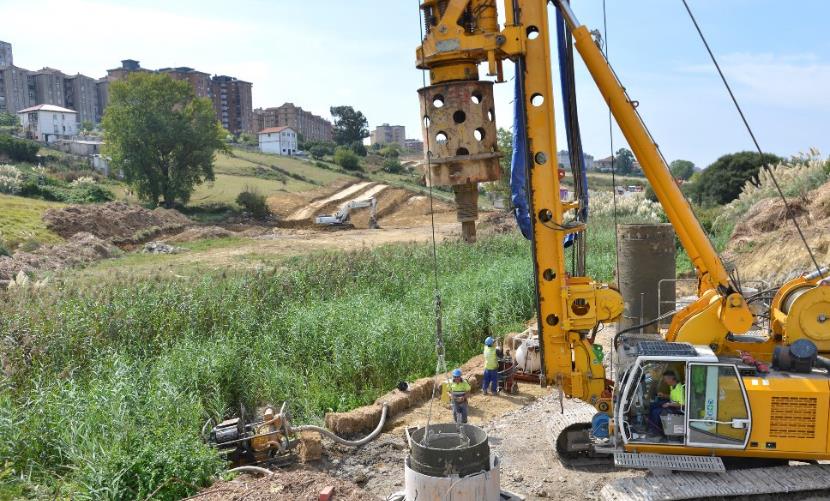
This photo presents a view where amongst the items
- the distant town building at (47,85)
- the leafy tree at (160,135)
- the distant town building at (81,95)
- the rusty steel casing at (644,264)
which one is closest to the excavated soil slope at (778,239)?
the rusty steel casing at (644,264)

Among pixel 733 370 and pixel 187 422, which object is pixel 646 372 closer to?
pixel 733 370

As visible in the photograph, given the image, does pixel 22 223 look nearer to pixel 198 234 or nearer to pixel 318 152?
pixel 198 234

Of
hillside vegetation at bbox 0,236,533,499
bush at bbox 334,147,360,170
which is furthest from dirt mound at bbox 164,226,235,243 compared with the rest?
bush at bbox 334,147,360,170

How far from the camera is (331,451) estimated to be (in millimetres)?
8320

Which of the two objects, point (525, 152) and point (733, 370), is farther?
point (525, 152)

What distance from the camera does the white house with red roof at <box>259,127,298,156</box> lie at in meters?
94.2

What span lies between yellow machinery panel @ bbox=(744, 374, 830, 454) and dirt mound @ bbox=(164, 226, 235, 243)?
31.6 metres

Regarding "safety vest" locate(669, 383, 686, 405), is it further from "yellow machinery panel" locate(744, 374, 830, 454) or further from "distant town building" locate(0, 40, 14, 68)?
"distant town building" locate(0, 40, 14, 68)

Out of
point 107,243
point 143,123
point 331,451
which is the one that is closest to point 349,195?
point 143,123

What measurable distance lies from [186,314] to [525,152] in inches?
295

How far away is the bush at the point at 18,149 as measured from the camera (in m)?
51.8

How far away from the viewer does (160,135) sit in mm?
42188

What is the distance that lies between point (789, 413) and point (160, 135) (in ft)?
138

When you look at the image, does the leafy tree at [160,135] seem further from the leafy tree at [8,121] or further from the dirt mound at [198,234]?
the leafy tree at [8,121]
